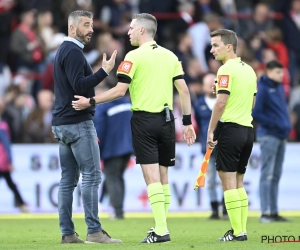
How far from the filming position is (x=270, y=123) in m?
13.8

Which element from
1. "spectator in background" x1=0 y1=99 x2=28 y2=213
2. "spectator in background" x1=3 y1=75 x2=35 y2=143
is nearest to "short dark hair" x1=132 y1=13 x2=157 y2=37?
"spectator in background" x1=0 y1=99 x2=28 y2=213

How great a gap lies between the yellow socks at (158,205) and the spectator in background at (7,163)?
22.9 feet

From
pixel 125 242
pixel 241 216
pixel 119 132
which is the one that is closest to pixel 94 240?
pixel 125 242

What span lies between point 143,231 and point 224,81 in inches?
133

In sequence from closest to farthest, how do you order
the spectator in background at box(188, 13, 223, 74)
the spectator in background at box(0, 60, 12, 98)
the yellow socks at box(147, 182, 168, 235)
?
the yellow socks at box(147, 182, 168, 235), the spectator in background at box(0, 60, 12, 98), the spectator in background at box(188, 13, 223, 74)

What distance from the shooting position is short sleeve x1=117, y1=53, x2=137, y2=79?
9.49 m

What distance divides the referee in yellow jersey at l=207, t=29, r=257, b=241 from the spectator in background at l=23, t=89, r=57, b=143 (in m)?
7.92

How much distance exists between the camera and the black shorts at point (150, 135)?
9523mm

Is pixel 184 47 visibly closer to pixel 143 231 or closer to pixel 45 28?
pixel 45 28

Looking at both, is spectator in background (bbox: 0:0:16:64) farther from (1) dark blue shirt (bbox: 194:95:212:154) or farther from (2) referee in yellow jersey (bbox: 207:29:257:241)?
(2) referee in yellow jersey (bbox: 207:29:257:241)

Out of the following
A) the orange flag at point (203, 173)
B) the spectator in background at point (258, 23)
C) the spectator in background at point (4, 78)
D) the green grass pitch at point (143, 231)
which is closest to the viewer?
the green grass pitch at point (143, 231)

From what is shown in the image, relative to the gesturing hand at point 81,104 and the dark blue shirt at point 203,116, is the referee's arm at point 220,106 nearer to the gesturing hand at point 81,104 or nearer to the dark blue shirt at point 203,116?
the gesturing hand at point 81,104

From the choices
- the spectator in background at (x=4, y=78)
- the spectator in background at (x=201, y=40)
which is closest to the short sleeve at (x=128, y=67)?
the spectator in background at (x=4, y=78)

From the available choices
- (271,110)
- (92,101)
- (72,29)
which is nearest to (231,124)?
(92,101)
